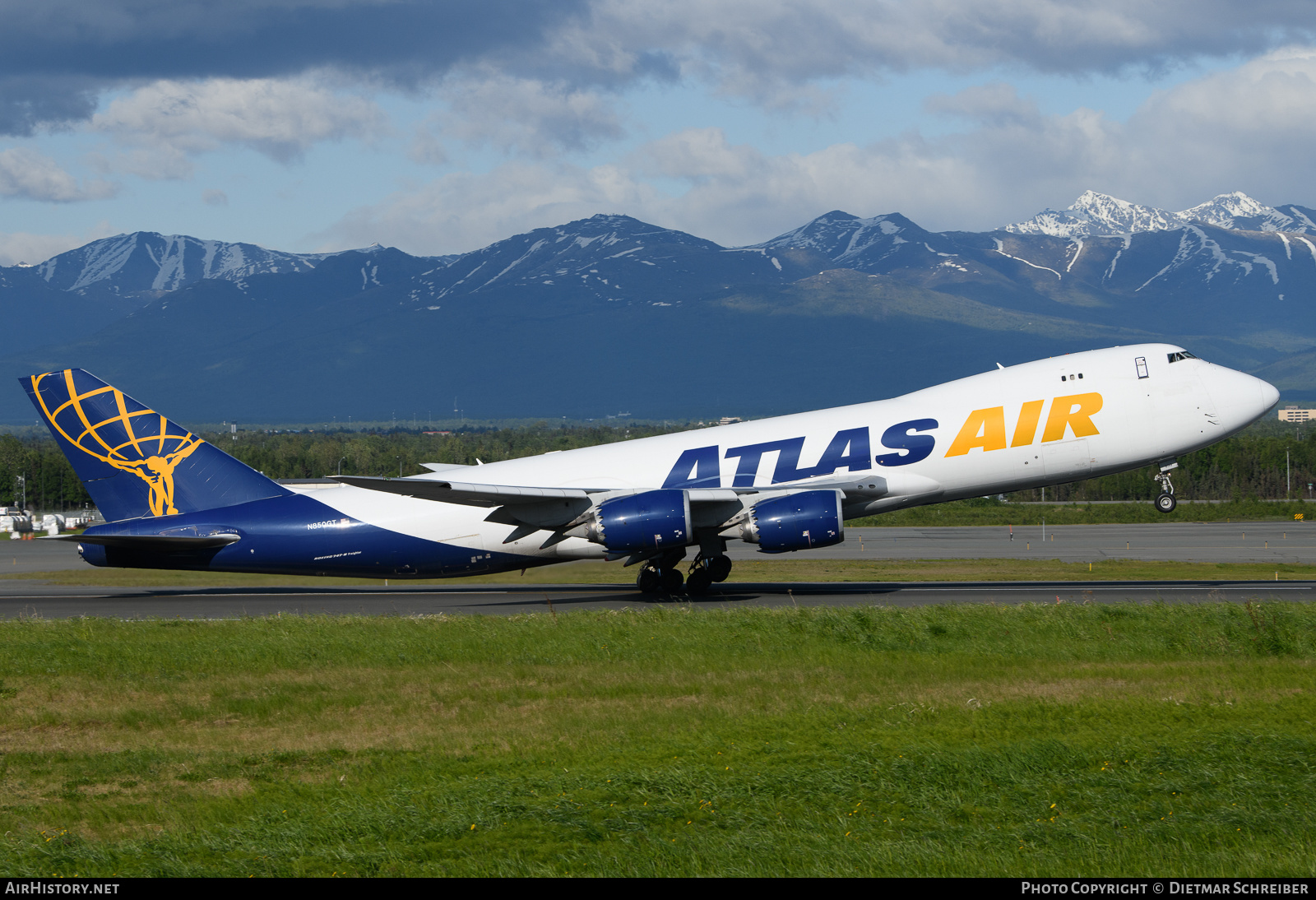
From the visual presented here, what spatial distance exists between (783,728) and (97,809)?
8518 millimetres

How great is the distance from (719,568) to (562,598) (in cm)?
530

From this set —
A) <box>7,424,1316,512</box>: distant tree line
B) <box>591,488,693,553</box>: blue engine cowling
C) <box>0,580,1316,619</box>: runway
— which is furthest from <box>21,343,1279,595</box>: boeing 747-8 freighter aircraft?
<box>7,424,1316,512</box>: distant tree line

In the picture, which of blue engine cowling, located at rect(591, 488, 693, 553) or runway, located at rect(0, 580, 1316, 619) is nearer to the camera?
blue engine cowling, located at rect(591, 488, 693, 553)

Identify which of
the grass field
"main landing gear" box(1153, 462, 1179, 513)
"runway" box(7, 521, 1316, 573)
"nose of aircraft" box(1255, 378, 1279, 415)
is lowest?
"runway" box(7, 521, 1316, 573)

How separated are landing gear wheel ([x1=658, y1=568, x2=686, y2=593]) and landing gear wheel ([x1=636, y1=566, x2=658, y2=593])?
162mm

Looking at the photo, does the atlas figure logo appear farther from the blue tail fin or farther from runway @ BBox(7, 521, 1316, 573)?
runway @ BBox(7, 521, 1316, 573)

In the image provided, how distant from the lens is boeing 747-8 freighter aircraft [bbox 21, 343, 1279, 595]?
1264 inches

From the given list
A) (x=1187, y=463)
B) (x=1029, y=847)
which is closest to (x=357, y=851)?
(x=1029, y=847)

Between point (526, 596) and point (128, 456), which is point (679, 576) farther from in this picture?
point (128, 456)

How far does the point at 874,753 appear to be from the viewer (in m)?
14.0

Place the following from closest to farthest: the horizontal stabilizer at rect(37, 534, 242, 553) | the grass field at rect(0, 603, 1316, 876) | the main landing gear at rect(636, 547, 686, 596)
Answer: the grass field at rect(0, 603, 1316, 876)
the horizontal stabilizer at rect(37, 534, 242, 553)
the main landing gear at rect(636, 547, 686, 596)

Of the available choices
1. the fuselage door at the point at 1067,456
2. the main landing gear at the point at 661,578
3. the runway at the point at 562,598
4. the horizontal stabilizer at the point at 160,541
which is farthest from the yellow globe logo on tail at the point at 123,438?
the fuselage door at the point at 1067,456

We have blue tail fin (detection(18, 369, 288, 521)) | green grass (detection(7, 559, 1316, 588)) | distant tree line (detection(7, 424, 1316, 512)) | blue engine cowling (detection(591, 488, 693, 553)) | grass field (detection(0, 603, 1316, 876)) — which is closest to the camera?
grass field (detection(0, 603, 1316, 876))

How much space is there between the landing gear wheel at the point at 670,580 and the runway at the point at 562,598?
0.52 metres
